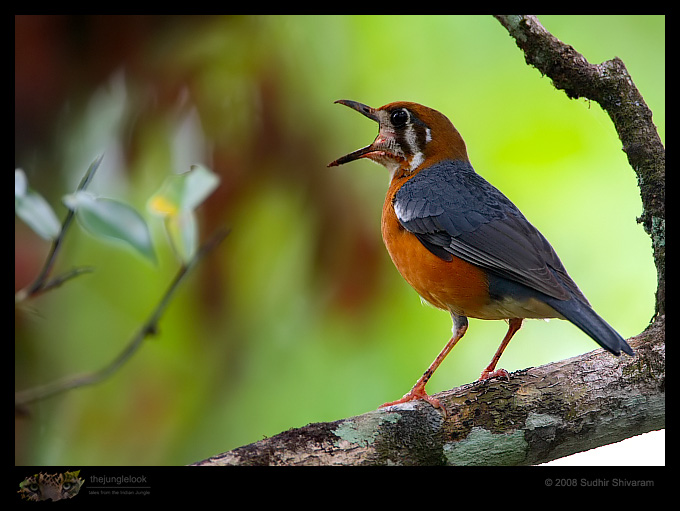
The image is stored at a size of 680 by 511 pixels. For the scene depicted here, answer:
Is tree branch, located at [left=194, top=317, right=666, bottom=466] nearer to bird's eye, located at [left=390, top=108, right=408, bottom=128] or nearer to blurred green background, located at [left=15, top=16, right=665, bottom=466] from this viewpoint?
blurred green background, located at [left=15, top=16, right=665, bottom=466]

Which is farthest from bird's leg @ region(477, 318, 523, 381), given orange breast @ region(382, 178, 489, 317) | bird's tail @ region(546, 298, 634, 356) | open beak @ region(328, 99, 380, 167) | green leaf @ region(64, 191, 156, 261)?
green leaf @ region(64, 191, 156, 261)

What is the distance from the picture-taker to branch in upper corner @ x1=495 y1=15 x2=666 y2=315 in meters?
4.29

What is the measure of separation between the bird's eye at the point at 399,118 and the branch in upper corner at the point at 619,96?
3.07ft

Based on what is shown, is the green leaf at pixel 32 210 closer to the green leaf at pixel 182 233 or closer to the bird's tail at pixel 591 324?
the green leaf at pixel 182 233

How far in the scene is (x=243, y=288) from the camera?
5.04 m

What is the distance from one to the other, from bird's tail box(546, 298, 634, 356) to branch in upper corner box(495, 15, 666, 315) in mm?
928

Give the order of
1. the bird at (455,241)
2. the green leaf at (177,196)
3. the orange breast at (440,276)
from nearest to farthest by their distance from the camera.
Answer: the green leaf at (177,196), the bird at (455,241), the orange breast at (440,276)

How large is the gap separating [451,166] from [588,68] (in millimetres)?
1104

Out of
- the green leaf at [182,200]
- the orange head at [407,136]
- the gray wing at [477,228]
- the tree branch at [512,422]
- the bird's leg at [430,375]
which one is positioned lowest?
the tree branch at [512,422]

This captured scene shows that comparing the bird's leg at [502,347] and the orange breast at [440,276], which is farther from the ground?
the orange breast at [440,276]

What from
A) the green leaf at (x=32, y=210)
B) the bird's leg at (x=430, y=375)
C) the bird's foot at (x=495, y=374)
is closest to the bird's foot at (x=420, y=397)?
the bird's leg at (x=430, y=375)

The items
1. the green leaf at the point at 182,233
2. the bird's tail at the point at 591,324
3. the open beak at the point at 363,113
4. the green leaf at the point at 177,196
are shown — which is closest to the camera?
the green leaf at the point at 177,196

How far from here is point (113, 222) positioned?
2.45 meters

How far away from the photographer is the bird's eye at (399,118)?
4.91 metres
